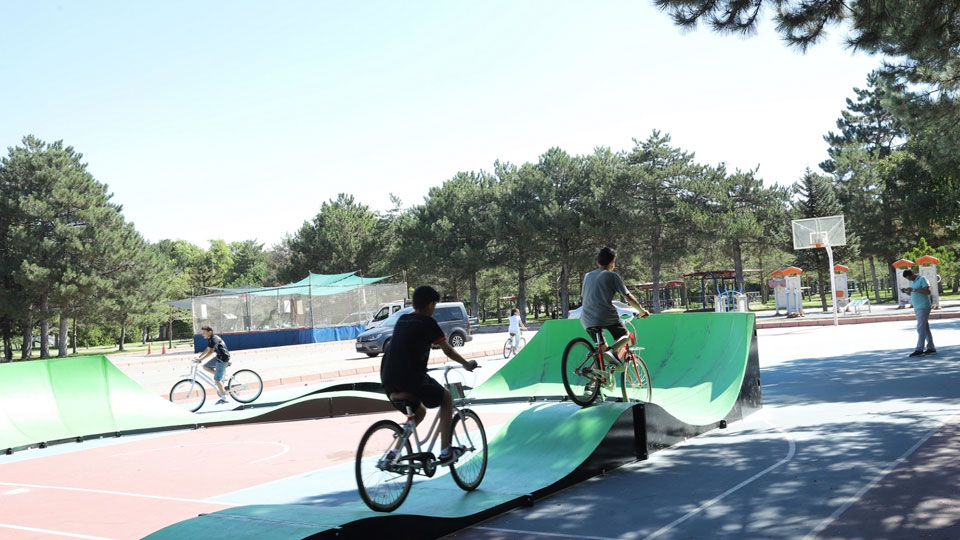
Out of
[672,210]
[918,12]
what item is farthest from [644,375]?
[672,210]

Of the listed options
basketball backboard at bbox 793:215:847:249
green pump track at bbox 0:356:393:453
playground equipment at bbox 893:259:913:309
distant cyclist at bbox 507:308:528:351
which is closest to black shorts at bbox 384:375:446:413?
green pump track at bbox 0:356:393:453

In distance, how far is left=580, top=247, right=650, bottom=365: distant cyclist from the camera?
854 cm

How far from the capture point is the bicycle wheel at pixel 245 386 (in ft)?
52.9

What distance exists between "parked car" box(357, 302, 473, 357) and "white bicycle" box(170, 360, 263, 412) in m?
10.5

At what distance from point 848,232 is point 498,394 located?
46236 mm

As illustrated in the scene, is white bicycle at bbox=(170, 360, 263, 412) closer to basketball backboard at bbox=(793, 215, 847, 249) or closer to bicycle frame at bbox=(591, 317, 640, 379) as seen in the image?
bicycle frame at bbox=(591, 317, 640, 379)

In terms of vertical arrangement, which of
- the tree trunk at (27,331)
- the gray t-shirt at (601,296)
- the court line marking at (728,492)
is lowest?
the court line marking at (728,492)

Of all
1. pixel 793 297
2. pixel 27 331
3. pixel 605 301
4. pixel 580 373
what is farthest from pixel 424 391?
pixel 27 331

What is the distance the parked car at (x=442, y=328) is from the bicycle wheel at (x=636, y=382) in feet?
58.8

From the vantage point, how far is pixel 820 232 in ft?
117

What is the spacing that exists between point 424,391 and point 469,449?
2.48 feet

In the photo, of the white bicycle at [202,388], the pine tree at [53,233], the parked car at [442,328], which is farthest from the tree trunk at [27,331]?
the white bicycle at [202,388]

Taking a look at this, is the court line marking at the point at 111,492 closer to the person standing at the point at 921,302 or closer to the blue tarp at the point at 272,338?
the person standing at the point at 921,302

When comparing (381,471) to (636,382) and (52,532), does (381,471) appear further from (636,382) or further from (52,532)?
(636,382)
